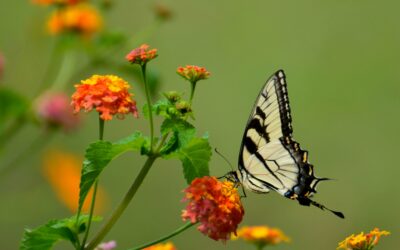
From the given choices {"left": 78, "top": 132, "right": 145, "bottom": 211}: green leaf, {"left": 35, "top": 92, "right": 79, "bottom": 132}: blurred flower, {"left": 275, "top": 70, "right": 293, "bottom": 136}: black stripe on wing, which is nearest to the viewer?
{"left": 78, "top": 132, "right": 145, "bottom": 211}: green leaf

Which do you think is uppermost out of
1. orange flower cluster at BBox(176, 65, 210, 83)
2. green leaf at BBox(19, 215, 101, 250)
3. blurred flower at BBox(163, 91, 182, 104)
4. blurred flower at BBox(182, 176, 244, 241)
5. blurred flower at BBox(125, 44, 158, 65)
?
blurred flower at BBox(125, 44, 158, 65)

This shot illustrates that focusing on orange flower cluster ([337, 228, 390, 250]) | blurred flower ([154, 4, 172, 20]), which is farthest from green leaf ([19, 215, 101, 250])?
blurred flower ([154, 4, 172, 20])

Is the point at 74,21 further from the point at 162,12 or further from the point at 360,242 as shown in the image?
the point at 360,242

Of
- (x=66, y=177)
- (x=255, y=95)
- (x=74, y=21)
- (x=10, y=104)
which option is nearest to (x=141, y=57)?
(x=10, y=104)

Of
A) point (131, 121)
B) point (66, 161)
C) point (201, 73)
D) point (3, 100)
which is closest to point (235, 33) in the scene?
point (131, 121)

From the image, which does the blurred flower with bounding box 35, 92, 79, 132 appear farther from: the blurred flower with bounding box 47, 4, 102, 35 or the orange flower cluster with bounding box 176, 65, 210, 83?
the orange flower cluster with bounding box 176, 65, 210, 83
